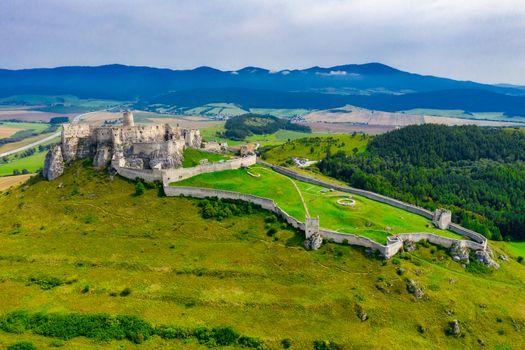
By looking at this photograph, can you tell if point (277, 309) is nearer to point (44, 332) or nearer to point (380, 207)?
point (44, 332)

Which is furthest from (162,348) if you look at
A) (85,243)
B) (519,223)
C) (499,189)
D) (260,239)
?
(499,189)

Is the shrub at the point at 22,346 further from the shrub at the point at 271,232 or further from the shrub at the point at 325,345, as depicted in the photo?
the shrub at the point at 271,232

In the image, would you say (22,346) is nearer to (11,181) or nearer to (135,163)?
(135,163)

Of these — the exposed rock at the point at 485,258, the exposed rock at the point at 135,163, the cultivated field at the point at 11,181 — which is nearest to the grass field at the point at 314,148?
the exposed rock at the point at 135,163

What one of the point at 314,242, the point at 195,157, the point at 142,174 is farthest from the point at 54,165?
the point at 314,242

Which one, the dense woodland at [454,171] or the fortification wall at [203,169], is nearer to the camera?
the fortification wall at [203,169]

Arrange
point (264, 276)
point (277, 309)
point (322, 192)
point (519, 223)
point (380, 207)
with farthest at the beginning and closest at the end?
point (519, 223)
point (322, 192)
point (380, 207)
point (264, 276)
point (277, 309)


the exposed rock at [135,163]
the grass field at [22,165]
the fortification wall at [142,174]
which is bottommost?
the grass field at [22,165]
